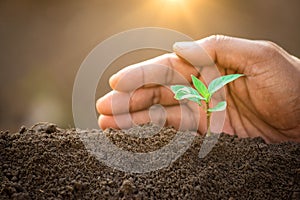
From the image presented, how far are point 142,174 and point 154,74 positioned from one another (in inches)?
21.8

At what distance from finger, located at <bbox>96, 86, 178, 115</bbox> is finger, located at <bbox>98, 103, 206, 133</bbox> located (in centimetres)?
2

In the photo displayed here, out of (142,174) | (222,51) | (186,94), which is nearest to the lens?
(142,174)

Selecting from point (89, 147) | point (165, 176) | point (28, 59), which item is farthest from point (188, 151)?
point (28, 59)

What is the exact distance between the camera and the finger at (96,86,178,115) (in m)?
1.28

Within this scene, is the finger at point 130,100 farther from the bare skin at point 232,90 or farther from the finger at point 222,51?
the finger at point 222,51

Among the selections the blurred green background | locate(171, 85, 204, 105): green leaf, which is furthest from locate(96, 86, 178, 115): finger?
the blurred green background

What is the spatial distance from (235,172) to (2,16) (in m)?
1.90

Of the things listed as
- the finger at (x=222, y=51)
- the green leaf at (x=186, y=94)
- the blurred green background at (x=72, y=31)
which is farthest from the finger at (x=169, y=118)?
the blurred green background at (x=72, y=31)

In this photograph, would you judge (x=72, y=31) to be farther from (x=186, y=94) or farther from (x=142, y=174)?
(x=142, y=174)

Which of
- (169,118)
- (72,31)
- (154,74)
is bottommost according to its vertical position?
(169,118)

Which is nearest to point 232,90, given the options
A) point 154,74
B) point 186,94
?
point 154,74

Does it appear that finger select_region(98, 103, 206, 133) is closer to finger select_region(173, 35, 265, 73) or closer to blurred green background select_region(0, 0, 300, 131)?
finger select_region(173, 35, 265, 73)

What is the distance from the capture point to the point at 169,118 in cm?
129

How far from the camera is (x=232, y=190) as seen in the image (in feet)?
2.52
